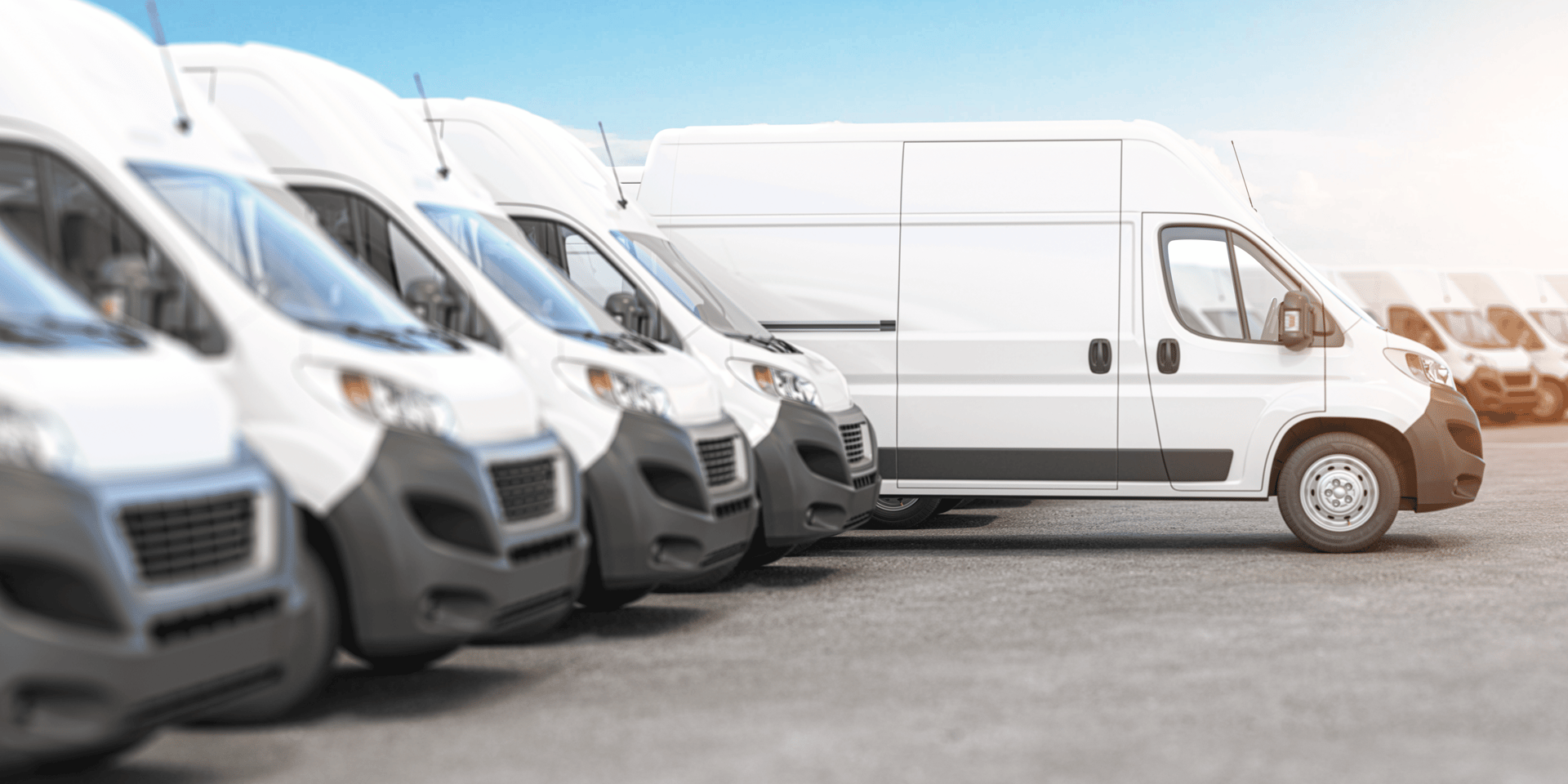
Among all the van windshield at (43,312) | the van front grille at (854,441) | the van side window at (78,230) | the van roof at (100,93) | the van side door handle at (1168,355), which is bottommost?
the van front grille at (854,441)

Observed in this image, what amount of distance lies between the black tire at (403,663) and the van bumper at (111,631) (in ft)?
4.41

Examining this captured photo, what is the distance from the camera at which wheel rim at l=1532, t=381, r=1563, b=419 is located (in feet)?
97.0

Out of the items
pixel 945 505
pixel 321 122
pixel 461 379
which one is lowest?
pixel 945 505

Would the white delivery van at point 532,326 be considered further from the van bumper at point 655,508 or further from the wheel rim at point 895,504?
the wheel rim at point 895,504

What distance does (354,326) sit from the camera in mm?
6062

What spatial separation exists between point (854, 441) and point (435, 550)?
448 cm

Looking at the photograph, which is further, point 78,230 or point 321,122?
point 321,122

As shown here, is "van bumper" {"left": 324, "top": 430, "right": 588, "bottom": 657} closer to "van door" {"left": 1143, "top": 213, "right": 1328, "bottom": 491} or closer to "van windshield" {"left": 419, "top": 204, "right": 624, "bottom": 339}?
"van windshield" {"left": 419, "top": 204, "right": 624, "bottom": 339}

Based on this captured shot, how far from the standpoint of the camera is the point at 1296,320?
10312mm

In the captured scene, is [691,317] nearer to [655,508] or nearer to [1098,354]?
[655,508]

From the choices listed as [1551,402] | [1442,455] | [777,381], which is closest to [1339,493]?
[1442,455]

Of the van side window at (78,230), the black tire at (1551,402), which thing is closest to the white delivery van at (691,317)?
the van side window at (78,230)

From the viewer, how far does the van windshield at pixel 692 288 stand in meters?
9.80

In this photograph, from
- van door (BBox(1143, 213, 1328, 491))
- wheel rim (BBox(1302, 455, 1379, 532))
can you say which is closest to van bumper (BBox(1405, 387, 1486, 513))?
wheel rim (BBox(1302, 455, 1379, 532))
